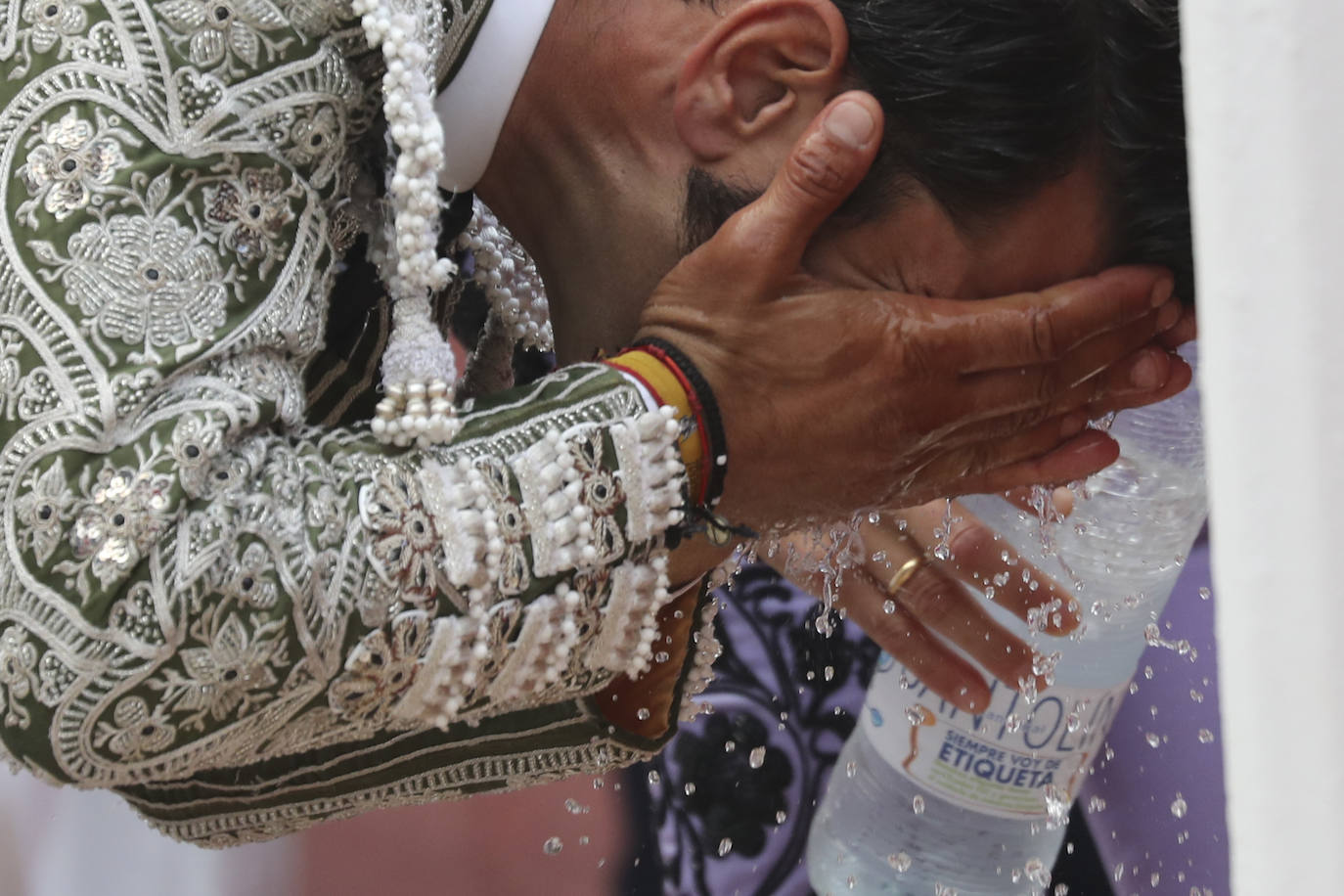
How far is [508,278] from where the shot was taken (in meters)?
1.08

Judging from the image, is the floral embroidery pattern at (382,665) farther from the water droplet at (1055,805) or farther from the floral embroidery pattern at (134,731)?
A: the water droplet at (1055,805)


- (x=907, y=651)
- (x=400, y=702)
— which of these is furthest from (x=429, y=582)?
(x=907, y=651)

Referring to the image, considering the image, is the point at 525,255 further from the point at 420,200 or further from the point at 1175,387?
the point at 1175,387

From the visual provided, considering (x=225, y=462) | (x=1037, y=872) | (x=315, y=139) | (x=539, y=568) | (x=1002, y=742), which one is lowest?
(x=1037, y=872)

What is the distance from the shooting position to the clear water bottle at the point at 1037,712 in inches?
52.2

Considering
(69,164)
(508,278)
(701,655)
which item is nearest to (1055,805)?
(701,655)

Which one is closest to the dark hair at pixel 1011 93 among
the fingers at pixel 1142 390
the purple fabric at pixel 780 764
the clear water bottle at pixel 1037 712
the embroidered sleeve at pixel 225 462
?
the fingers at pixel 1142 390

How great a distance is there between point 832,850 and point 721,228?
0.97 m

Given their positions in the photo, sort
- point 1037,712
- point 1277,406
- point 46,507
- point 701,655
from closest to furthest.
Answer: point 1277,406
point 46,507
point 701,655
point 1037,712

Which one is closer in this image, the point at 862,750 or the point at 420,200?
the point at 420,200

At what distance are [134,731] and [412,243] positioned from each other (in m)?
0.28

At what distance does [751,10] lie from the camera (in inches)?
31.7

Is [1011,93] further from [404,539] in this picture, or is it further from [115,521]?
[115,521]

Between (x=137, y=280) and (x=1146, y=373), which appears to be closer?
(x=137, y=280)
